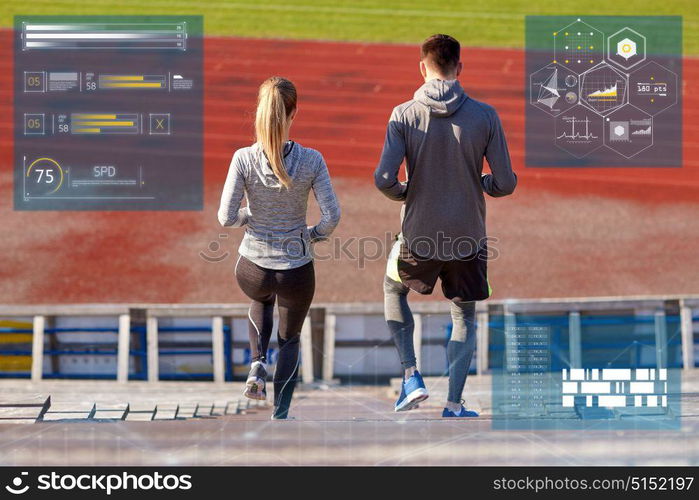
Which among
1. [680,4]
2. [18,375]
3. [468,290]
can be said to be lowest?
[18,375]

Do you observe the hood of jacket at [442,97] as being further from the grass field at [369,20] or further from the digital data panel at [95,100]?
the grass field at [369,20]

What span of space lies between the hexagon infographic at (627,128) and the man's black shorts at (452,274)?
252 centimetres

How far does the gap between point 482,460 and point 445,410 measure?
439 millimetres

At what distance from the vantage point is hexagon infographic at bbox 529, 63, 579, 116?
6023 millimetres

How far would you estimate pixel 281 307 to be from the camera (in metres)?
3.84

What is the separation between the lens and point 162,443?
3.52m

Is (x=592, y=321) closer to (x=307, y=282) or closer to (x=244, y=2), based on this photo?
(x=244, y=2)

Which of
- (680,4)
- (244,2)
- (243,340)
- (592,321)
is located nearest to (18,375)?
(243,340)


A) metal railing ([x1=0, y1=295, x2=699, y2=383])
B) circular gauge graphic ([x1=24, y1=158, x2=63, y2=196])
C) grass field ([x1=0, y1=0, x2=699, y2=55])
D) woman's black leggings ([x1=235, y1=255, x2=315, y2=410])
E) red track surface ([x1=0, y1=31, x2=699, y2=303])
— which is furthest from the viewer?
red track surface ([x1=0, y1=31, x2=699, y2=303])

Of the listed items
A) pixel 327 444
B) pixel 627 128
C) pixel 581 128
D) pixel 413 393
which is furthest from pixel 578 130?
pixel 327 444

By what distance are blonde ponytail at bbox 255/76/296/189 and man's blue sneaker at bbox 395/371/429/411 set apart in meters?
0.79
